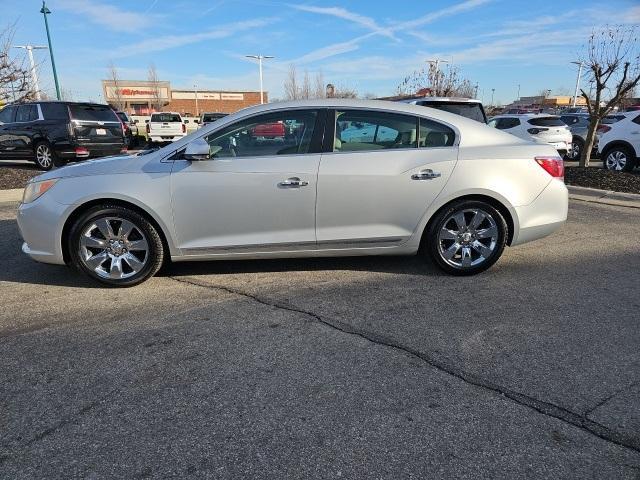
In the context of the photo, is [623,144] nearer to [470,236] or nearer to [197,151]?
[470,236]

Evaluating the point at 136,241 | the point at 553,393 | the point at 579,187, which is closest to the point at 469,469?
the point at 553,393

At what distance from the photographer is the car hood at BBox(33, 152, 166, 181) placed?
14.0 feet

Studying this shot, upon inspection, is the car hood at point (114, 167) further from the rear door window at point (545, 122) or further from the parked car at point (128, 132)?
the rear door window at point (545, 122)

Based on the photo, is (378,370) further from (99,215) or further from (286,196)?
(99,215)

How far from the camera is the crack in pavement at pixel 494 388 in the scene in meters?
2.38

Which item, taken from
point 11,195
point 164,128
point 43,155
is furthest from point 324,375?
point 164,128

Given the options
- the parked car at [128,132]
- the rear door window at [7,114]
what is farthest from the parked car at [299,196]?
the parked car at [128,132]

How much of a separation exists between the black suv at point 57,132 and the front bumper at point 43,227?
8.37 m

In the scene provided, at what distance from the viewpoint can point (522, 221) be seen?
4.62m

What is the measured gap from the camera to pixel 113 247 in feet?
14.3

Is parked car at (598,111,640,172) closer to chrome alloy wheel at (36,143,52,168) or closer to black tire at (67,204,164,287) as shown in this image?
black tire at (67,204,164,287)

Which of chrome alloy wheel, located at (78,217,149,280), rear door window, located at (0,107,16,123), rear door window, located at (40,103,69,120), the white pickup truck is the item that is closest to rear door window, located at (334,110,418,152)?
chrome alloy wheel, located at (78,217,149,280)

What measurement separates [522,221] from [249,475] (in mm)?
3519

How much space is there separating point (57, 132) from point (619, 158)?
519 inches
